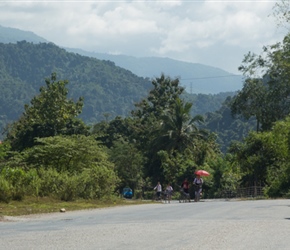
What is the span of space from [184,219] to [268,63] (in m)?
42.8

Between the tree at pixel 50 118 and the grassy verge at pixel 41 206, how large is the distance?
28893 millimetres

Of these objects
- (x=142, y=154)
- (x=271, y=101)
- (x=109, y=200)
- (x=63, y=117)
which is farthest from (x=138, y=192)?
(x=109, y=200)

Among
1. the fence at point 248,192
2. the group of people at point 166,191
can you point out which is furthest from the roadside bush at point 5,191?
the fence at point 248,192

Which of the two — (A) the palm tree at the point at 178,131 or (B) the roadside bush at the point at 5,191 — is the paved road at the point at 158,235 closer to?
(B) the roadside bush at the point at 5,191

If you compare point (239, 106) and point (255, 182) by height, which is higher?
point (239, 106)

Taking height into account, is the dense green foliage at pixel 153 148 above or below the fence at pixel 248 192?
above

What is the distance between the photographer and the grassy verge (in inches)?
1015

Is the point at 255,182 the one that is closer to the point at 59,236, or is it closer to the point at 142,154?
the point at 142,154

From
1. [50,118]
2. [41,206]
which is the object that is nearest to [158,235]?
[41,206]

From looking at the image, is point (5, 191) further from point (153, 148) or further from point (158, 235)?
point (153, 148)

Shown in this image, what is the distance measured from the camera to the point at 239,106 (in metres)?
64.0

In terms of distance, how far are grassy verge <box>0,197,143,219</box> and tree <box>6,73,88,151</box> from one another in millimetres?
28893

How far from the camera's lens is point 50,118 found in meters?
66.5

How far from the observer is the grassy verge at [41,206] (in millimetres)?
25784
